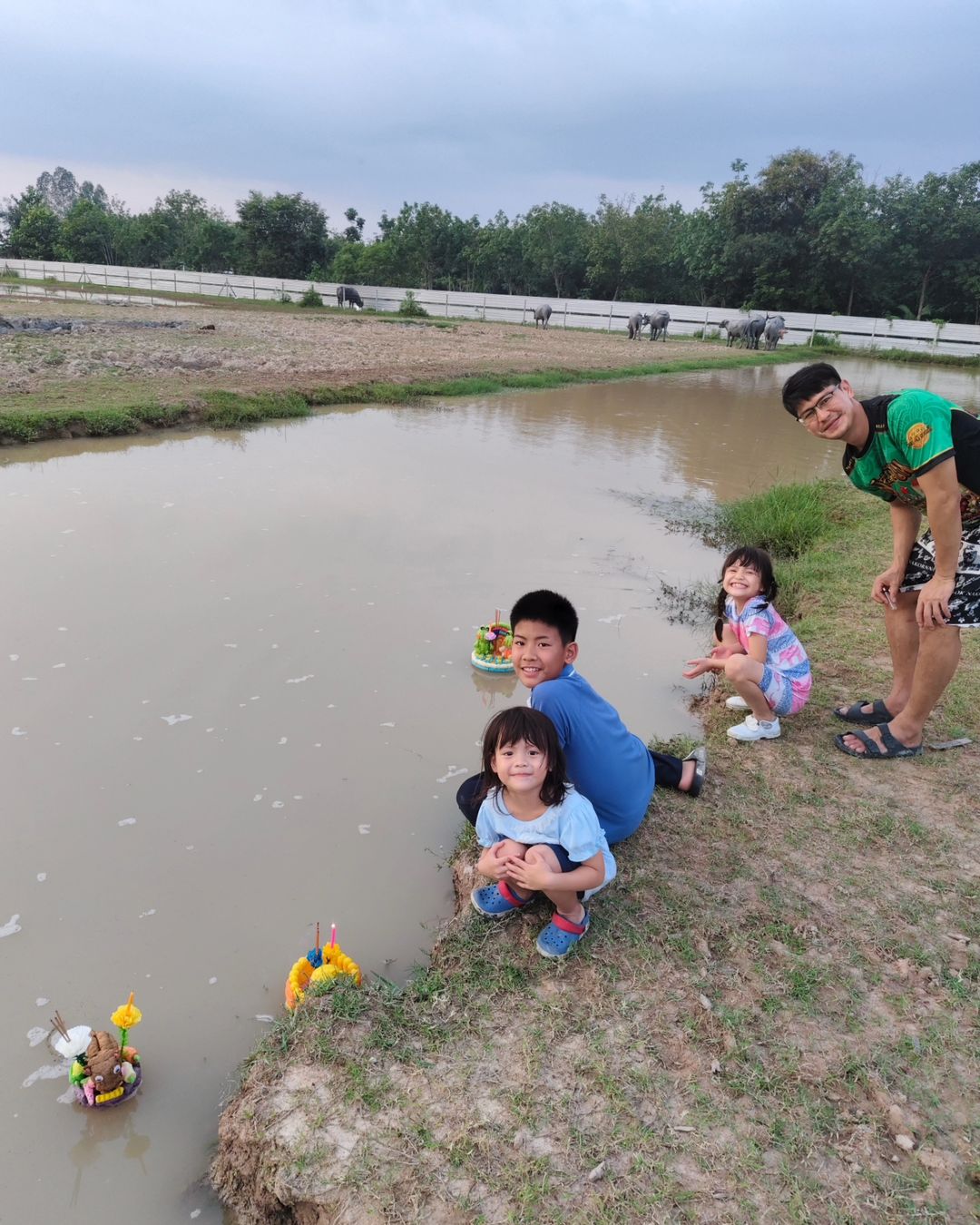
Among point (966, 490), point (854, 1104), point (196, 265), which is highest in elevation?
point (196, 265)

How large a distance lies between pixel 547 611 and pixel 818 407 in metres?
1.34

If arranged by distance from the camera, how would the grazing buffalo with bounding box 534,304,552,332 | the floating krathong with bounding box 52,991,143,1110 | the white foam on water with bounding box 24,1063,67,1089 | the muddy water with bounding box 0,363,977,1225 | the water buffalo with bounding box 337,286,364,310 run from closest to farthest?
the floating krathong with bounding box 52,991,143,1110
the white foam on water with bounding box 24,1063,67,1089
the muddy water with bounding box 0,363,977,1225
the grazing buffalo with bounding box 534,304,552,332
the water buffalo with bounding box 337,286,364,310

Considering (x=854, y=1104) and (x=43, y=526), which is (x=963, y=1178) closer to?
(x=854, y=1104)

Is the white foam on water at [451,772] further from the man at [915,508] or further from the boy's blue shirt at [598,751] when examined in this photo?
the man at [915,508]

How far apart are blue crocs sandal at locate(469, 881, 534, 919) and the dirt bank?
0.13ft

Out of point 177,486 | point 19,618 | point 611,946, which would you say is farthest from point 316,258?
point 611,946

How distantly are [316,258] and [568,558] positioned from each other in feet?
134

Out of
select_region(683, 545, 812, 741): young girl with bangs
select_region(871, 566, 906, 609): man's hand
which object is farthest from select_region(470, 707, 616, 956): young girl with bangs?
select_region(871, 566, 906, 609): man's hand

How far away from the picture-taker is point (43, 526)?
5.90 m

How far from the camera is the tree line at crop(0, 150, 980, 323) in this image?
35.0m

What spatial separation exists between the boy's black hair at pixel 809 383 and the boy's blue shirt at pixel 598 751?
4.38 feet

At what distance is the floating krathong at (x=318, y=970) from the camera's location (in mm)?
2229

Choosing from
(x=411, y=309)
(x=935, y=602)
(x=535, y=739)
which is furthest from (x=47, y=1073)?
(x=411, y=309)

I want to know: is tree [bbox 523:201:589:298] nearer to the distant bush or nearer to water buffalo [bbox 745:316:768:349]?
the distant bush
